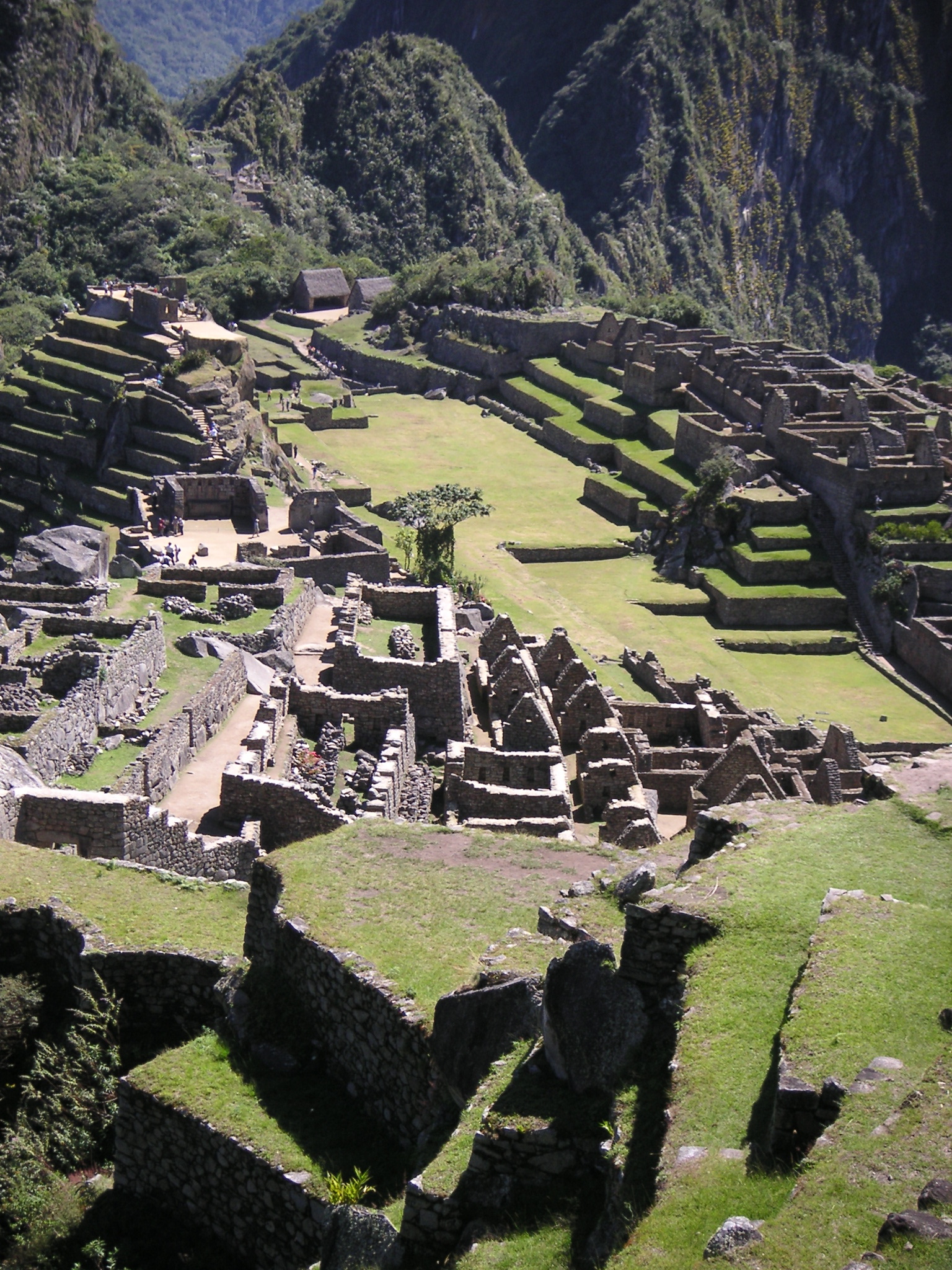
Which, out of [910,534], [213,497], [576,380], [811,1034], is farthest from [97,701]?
[576,380]

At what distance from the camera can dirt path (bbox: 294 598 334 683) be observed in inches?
1042

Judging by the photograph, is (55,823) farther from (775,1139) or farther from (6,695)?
(775,1139)

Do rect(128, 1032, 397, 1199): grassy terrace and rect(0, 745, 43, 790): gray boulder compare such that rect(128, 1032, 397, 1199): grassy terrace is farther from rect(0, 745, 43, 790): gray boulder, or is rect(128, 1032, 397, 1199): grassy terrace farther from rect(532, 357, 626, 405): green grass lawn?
rect(532, 357, 626, 405): green grass lawn

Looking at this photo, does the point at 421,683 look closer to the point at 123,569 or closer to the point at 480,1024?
the point at 123,569

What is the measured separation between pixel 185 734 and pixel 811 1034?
13.6 m

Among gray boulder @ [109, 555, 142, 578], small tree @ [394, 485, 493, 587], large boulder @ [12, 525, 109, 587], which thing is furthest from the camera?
small tree @ [394, 485, 493, 587]

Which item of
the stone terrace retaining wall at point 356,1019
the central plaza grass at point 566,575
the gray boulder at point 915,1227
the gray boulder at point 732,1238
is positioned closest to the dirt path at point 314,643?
the central plaza grass at point 566,575

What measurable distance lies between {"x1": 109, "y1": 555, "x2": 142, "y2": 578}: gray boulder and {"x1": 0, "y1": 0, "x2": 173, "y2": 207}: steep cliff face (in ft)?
272

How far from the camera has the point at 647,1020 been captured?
9891mm

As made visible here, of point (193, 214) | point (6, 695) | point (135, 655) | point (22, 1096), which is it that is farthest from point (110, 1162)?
point (193, 214)

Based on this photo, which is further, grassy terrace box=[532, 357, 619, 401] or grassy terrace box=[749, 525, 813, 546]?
grassy terrace box=[532, 357, 619, 401]

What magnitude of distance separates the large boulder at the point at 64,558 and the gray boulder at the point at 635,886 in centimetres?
1815

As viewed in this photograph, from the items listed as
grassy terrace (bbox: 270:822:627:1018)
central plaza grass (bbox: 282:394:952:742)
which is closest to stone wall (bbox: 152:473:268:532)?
central plaza grass (bbox: 282:394:952:742)

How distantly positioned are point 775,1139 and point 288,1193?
4105 mm
